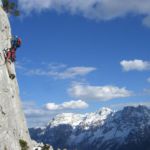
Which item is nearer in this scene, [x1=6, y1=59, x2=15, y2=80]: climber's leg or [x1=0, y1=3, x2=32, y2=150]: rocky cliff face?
[x1=0, y1=3, x2=32, y2=150]: rocky cliff face

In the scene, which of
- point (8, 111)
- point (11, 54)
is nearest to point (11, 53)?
point (11, 54)

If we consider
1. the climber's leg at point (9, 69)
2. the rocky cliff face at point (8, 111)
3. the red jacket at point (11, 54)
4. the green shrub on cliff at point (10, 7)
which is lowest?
the rocky cliff face at point (8, 111)

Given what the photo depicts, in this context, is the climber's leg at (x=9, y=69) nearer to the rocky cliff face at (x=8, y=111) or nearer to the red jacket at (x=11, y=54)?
the red jacket at (x=11, y=54)

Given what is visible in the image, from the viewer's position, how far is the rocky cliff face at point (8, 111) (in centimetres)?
6149

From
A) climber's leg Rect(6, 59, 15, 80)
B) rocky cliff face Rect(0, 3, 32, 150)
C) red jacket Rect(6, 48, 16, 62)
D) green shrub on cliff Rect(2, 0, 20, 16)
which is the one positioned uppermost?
green shrub on cliff Rect(2, 0, 20, 16)

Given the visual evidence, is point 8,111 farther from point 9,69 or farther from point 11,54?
point 11,54

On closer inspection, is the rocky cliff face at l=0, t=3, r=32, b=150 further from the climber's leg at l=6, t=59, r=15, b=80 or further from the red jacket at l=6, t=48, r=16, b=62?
the red jacket at l=6, t=48, r=16, b=62

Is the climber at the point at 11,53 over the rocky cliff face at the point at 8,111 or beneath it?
over

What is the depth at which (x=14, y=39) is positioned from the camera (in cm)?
7694

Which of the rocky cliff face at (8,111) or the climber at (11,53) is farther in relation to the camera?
the climber at (11,53)

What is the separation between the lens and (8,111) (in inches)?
2576

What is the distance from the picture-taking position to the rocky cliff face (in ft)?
202

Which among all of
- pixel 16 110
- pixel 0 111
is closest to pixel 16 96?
pixel 16 110

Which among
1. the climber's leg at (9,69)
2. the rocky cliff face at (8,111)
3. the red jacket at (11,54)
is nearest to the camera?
the rocky cliff face at (8,111)
